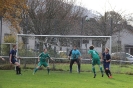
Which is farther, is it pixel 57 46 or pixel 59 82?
pixel 57 46

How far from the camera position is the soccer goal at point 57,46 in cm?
2761

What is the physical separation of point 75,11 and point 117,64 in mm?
18714

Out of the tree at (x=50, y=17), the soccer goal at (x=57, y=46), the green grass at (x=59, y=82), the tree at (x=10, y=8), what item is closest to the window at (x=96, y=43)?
the soccer goal at (x=57, y=46)

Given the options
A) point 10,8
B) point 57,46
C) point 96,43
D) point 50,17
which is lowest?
point 57,46

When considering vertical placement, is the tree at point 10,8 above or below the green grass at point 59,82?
above

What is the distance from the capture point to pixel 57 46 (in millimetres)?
28031

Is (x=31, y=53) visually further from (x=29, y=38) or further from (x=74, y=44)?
(x=74, y=44)

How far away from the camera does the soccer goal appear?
2761 centimetres

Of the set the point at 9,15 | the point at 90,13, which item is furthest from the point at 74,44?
the point at 90,13

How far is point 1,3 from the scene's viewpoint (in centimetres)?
2420

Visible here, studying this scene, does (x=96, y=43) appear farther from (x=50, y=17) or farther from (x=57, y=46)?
(x=50, y=17)

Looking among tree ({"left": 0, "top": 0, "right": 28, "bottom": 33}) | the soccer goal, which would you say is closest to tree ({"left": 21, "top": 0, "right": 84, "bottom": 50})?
the soccer goal

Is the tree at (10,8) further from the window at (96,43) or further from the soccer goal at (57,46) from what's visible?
the window at (96,43)

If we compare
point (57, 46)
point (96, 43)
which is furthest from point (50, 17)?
point (96, 43)
